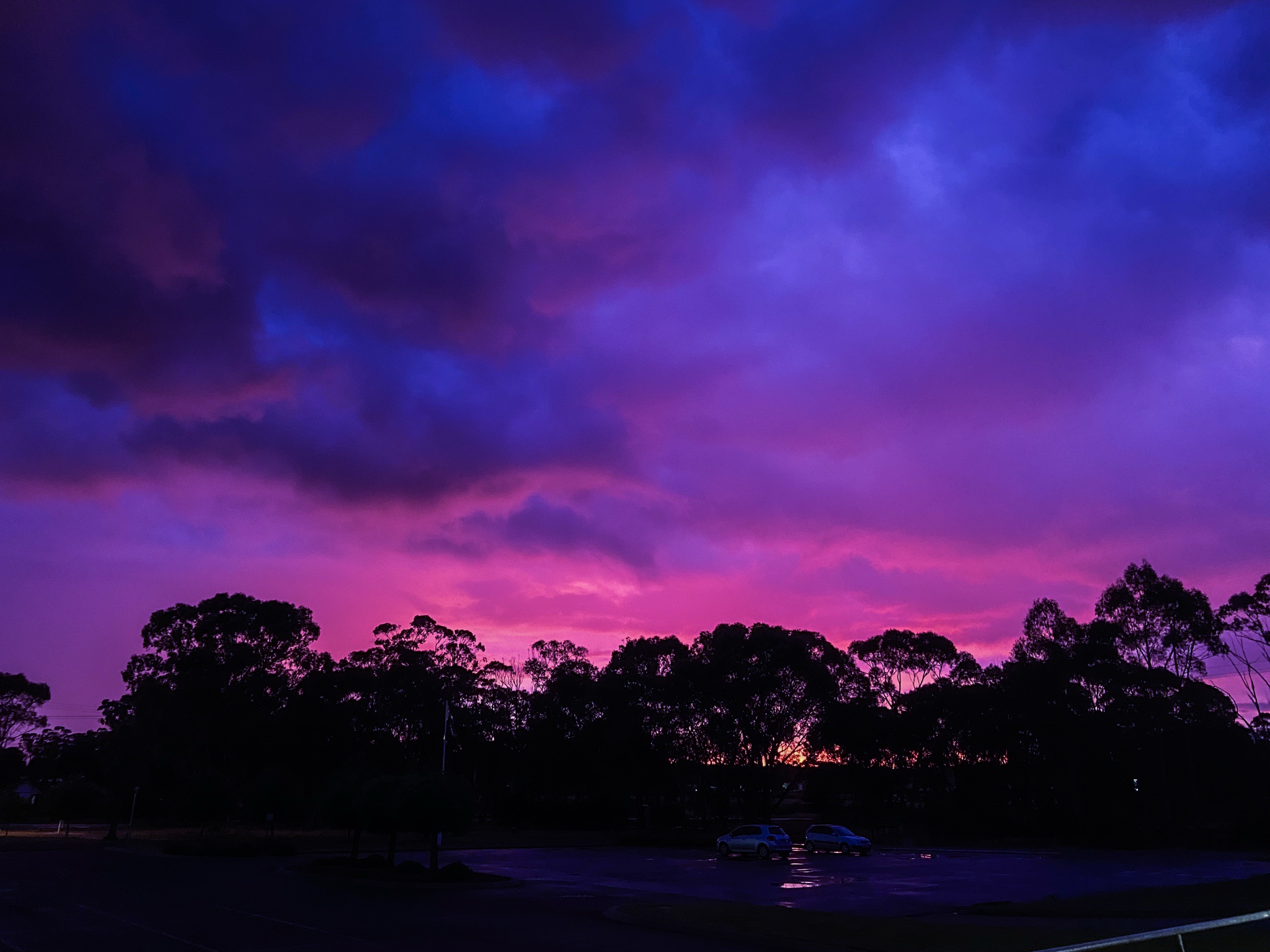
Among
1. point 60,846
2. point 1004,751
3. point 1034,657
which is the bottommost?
point 60,846

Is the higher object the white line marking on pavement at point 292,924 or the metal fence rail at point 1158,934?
the metal fence rail at point 1158,934

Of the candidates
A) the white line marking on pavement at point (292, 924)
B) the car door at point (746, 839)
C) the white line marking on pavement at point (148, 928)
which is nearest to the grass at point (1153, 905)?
the white line marking on pavement at point (292, 924)

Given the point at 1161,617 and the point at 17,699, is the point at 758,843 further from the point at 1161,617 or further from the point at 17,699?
the point at 17,699

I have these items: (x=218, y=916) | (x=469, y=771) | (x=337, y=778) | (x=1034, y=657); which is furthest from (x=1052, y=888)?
(x=469, y=771)

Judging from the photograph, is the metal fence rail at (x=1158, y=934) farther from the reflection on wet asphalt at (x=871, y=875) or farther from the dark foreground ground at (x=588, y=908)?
the reflection on wet asphalt at (x=871, y=875)

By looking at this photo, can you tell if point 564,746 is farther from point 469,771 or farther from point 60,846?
point 60,846

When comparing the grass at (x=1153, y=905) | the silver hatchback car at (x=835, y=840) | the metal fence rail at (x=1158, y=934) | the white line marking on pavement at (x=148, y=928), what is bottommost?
the silver hatchback car at (x=835, y=840)

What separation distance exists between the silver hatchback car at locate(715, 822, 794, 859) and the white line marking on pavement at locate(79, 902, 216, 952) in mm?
31506

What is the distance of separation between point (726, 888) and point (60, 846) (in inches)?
1802

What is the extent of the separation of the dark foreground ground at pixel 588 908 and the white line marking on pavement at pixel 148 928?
5cm

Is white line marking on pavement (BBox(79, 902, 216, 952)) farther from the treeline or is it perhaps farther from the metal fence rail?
the treeline

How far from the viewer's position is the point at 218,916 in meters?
19.2

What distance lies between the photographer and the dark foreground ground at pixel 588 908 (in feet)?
51.0

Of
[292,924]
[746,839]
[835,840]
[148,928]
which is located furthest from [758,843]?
[148,928]
